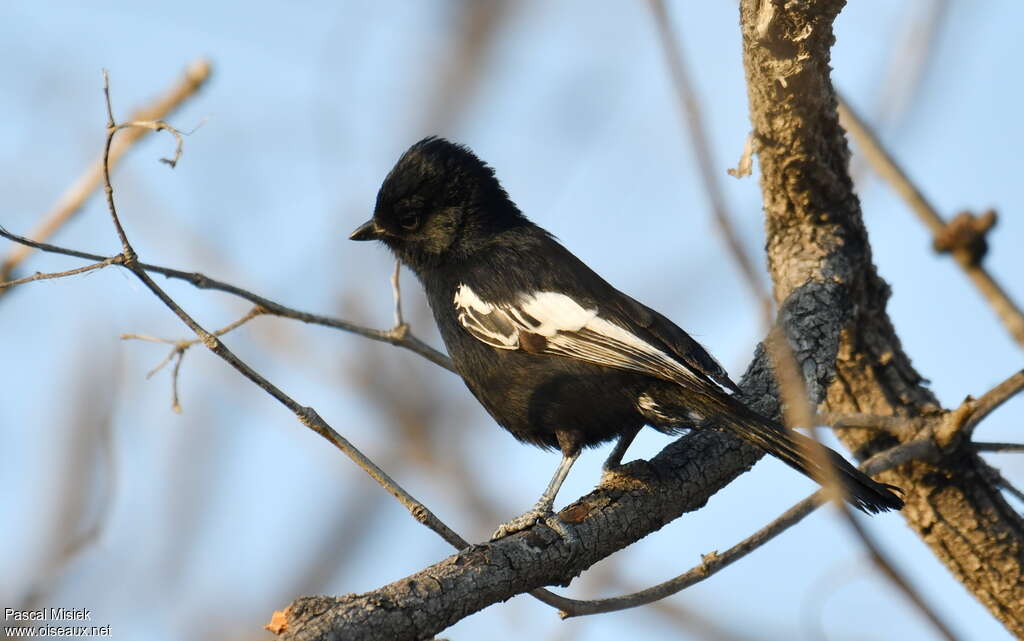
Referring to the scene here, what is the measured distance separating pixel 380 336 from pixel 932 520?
2.54 meters

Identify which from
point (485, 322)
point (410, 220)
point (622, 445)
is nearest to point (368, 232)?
point (410, 220)

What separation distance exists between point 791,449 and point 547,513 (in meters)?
0.90

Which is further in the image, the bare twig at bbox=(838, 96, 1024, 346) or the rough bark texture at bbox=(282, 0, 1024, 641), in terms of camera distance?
the rough bark texture at bbox=(282, 0, 1024, 641)

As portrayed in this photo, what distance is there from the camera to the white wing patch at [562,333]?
419cm

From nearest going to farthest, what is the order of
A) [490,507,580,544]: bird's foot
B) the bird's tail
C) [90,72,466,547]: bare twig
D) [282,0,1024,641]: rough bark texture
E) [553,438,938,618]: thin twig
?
[90,72,466,547]: bare twig → [553,438,938,618]: thin twig → [490,507,580,544]: bird's foot → the bird's tail → [282,0,1024,641]: rough bark texture

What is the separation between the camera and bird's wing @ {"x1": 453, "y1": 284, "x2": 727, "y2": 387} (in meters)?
4.18

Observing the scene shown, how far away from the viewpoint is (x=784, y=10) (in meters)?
3.86

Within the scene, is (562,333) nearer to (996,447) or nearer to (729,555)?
(729,555)

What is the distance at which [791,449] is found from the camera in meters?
3.76

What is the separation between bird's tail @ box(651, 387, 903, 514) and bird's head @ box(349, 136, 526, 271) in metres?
1.67

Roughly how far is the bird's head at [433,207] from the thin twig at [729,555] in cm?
220

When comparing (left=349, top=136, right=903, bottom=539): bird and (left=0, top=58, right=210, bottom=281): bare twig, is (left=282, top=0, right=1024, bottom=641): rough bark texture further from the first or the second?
(left=0, top=58, right=210, bottom=281): bare twig

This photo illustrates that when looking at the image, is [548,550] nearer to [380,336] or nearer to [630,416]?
[630,416]

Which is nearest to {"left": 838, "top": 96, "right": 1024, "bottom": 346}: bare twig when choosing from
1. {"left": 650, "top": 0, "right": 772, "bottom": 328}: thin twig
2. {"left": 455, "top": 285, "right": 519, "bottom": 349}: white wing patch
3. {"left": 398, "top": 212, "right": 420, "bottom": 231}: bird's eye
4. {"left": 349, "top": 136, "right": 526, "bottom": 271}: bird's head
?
{"left": 650, "top": 0, "right": 772, "bottom": 328}: thin twig
